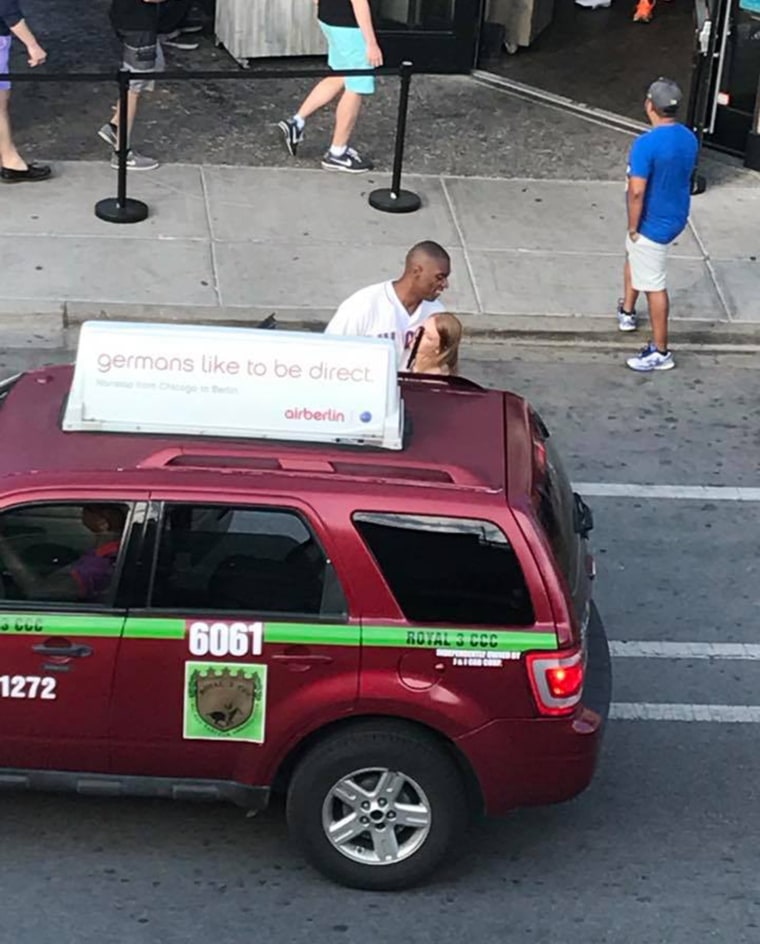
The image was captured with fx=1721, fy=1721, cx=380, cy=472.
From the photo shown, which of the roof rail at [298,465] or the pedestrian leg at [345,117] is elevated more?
the roof rail at [298,465]

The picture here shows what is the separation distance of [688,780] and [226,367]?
8.78ft

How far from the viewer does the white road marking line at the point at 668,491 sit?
944cm

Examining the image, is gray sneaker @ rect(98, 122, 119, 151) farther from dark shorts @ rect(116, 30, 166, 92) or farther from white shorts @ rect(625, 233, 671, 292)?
white shorts @ rect(625, 233, 671, 292)

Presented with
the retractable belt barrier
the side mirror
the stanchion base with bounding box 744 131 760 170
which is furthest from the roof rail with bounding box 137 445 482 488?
the stanchion base with bounding box 744 131 760 170

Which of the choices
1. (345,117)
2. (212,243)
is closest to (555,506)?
(212,243)

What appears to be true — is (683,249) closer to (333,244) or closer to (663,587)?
(333,244)

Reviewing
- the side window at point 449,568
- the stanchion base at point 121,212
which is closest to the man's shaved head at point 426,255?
the side window at point 449,568

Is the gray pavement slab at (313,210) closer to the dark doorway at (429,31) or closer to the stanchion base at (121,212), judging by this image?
the stanchion base at (121,212)

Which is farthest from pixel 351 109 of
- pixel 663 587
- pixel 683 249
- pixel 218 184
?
Answer: pixel 663 587

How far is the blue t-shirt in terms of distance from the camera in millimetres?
10266

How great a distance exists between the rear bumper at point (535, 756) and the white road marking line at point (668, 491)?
10.7 feet

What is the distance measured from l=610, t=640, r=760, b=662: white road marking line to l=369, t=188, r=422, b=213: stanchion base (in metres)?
5.34

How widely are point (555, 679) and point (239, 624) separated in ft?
3.65

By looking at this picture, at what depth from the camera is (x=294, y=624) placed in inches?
232
